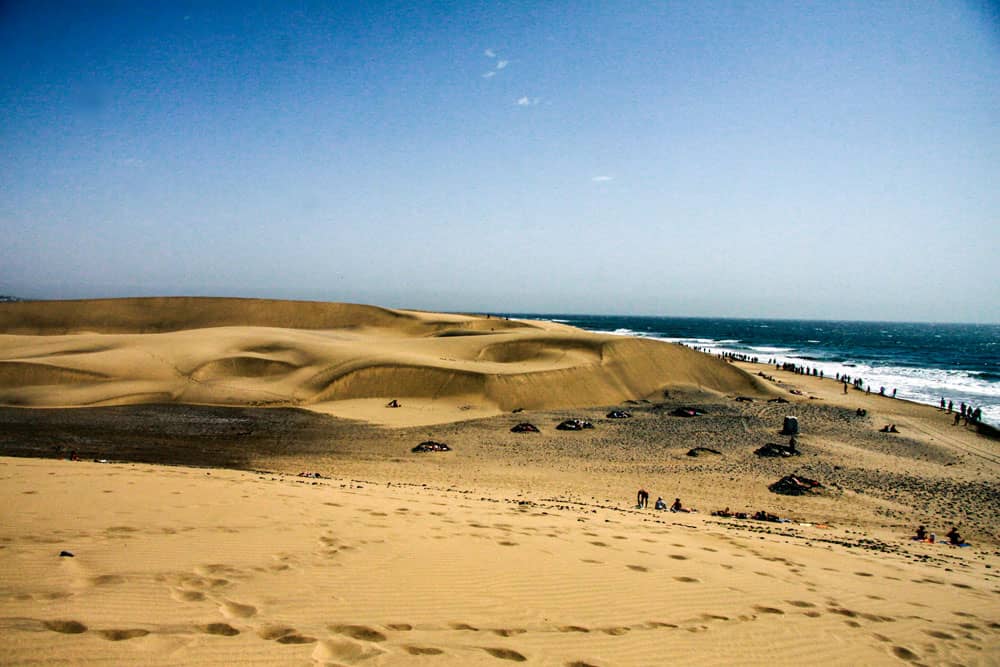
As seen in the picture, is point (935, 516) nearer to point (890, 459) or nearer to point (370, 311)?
point (890, 459)

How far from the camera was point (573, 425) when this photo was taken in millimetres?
29625

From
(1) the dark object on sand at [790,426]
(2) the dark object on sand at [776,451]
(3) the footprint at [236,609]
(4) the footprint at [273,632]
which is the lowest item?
(2) the dark object on sand at [776,451]

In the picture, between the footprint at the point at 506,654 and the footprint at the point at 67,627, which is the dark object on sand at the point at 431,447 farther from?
the footprint at the point at 67,627

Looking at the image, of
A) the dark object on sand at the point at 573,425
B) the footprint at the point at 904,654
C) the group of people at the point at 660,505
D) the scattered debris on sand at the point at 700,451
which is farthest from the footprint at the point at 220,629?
the dark object on sand at the point at 573,425

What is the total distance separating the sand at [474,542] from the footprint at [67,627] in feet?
0.06

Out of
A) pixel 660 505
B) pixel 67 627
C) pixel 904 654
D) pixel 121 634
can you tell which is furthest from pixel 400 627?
pixel 660 505

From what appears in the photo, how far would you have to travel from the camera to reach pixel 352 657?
4148 mm

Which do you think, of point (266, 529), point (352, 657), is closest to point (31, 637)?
point (352, 657)

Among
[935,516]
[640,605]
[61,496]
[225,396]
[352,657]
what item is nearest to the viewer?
[352,657]

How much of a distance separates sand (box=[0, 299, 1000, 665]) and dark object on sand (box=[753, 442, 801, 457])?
67 centimetres

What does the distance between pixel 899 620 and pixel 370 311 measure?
67.7 m

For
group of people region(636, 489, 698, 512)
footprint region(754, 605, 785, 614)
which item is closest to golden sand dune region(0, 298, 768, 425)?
group of people region(636, 489, 698, 512)

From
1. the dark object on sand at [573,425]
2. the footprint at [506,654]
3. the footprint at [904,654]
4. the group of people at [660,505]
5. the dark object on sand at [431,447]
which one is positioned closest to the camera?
the footprint at [506,654]

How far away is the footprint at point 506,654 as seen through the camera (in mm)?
4430
